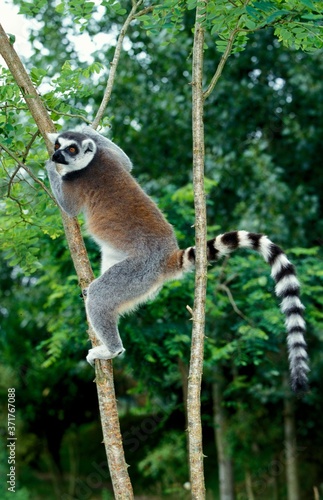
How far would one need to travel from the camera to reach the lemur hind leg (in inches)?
146

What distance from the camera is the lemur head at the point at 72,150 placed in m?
3.83

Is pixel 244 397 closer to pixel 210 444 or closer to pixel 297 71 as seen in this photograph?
pixel 210 444

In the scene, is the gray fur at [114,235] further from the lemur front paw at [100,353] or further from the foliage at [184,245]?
the foliage at [184,245]

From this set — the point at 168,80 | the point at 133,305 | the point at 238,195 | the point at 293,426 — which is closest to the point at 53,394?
the point at 293,426

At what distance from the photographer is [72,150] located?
3.99 metres

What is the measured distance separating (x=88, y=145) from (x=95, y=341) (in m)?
1.29

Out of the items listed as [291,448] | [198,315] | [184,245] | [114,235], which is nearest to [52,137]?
[114,235]

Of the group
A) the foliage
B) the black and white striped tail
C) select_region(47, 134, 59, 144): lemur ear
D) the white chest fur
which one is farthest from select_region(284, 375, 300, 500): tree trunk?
select_region(47, 134, 59, 144): lemur ear

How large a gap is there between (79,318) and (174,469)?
4.71 meters

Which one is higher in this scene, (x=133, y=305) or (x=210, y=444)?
(x=210, y=444)

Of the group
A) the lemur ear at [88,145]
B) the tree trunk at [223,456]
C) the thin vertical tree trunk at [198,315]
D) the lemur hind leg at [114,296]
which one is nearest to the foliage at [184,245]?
the tree trunk at [223,456]

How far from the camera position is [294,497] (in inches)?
404

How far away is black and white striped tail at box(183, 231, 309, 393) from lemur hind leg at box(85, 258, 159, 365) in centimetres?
49

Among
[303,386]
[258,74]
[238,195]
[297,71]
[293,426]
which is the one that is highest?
[258,74]
